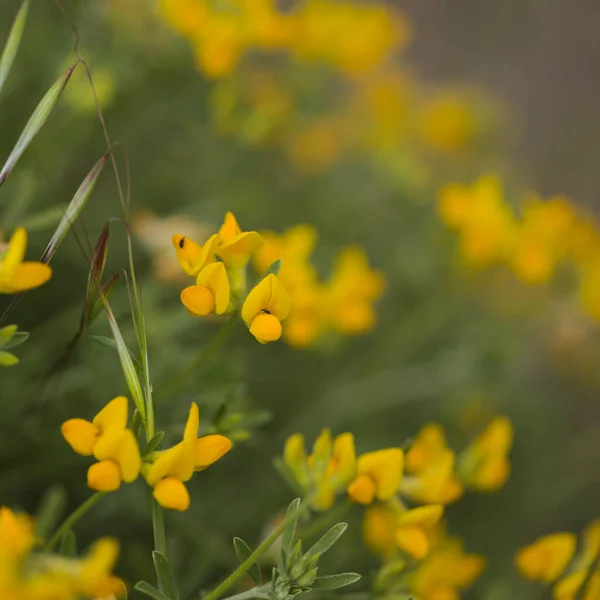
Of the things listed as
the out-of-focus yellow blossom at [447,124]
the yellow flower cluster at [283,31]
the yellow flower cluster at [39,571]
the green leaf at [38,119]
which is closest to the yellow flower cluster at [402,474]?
the yellow flower cluster at [39,571]

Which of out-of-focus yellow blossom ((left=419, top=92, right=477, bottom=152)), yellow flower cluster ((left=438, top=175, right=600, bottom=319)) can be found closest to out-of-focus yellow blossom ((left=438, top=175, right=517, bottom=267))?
yellow flower cluster ((left=438, top=175, right=600, bottom=319))

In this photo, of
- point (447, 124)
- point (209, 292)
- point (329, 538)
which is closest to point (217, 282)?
point (209, 292)

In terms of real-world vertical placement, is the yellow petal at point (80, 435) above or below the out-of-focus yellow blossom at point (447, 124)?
below

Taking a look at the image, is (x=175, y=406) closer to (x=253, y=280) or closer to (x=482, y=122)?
(x=253, y=280)

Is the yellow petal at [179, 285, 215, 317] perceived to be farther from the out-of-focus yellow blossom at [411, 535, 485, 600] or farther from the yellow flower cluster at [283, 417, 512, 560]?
the out-of-focus yellow blossom at [411, 535, 485, 600]

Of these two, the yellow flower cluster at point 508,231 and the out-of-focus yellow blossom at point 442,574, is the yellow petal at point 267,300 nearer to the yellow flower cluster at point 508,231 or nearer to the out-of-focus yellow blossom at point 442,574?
the out-of-focus yellow blossom at point 442,574
